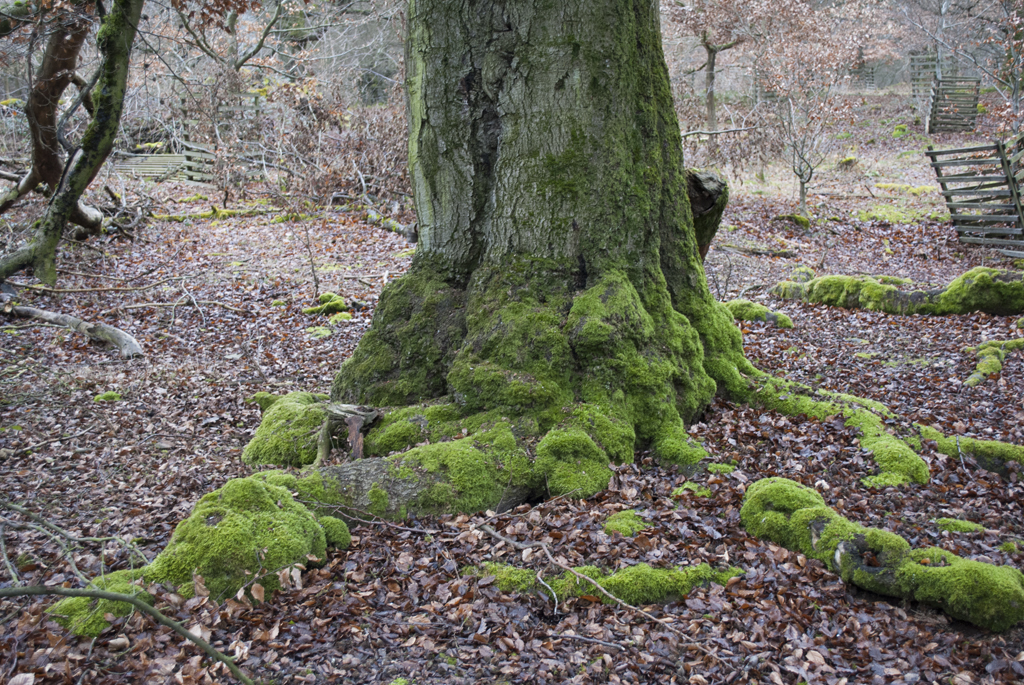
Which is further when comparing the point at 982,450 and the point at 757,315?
the point at 757,315

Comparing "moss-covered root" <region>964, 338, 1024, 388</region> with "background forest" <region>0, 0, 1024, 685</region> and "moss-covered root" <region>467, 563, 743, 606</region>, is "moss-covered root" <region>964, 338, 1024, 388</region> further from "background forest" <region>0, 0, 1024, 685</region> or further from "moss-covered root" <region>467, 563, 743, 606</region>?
A: "moss-covered root" <region>467, 563, 743, 606</region>

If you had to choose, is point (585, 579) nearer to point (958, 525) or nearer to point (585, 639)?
point (585, 639)

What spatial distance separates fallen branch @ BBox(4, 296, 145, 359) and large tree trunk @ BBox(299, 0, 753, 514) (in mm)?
4685

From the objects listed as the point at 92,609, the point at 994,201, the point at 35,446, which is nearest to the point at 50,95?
the point at 35,446

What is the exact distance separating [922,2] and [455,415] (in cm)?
3197

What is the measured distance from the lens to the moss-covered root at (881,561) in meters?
3.47

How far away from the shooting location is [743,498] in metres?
4.59

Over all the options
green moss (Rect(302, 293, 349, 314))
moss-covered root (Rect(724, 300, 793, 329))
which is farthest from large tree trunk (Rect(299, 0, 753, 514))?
green moss (Rect(302, 293, 349, 314))

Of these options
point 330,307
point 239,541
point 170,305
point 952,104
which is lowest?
point 239,541

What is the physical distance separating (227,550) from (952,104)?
30.2 metres

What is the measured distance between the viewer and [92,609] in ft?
10.5

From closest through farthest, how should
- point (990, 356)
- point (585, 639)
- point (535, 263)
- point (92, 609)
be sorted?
point (92, 609), point (585, 639), point (535, 263), point (990, 356)

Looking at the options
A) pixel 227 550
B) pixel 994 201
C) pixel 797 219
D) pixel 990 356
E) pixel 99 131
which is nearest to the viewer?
pixel 227 550

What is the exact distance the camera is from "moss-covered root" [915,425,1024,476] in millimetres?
5301
